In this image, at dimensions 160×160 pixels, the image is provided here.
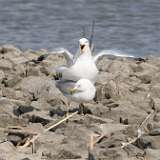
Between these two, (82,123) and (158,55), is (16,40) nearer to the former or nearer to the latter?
(158,55)

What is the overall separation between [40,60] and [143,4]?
7.76 meters

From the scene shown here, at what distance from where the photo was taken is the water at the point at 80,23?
15188 mm

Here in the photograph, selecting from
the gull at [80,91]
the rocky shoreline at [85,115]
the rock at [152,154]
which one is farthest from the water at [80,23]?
the rock at [152,154]

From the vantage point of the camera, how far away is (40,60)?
1228 cm

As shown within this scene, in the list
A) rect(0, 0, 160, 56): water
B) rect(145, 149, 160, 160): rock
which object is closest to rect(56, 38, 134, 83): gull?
rect(145, 149, 160, 160): rock

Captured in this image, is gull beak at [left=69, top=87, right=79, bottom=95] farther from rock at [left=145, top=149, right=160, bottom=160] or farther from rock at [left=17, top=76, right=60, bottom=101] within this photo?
rock at [left=145, top=149, right=160, bottom=160]

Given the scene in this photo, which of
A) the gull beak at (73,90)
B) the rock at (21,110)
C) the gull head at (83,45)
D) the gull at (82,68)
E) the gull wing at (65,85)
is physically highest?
the gull head at (83,45)

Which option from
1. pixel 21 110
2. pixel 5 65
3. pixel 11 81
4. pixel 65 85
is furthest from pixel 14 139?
pixel 5 65

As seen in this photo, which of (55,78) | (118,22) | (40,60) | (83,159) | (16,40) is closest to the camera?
(83,159)

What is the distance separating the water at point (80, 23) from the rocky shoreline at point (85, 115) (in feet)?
10.5

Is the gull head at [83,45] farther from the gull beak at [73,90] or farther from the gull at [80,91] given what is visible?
the gull beak at [73,90]

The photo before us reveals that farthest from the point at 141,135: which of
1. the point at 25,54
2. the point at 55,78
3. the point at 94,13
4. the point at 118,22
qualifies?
the point at 94,13

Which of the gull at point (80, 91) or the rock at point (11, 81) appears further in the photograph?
the rock at point (11, 81)

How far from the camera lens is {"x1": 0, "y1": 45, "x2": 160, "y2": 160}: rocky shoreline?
23.9 ft
